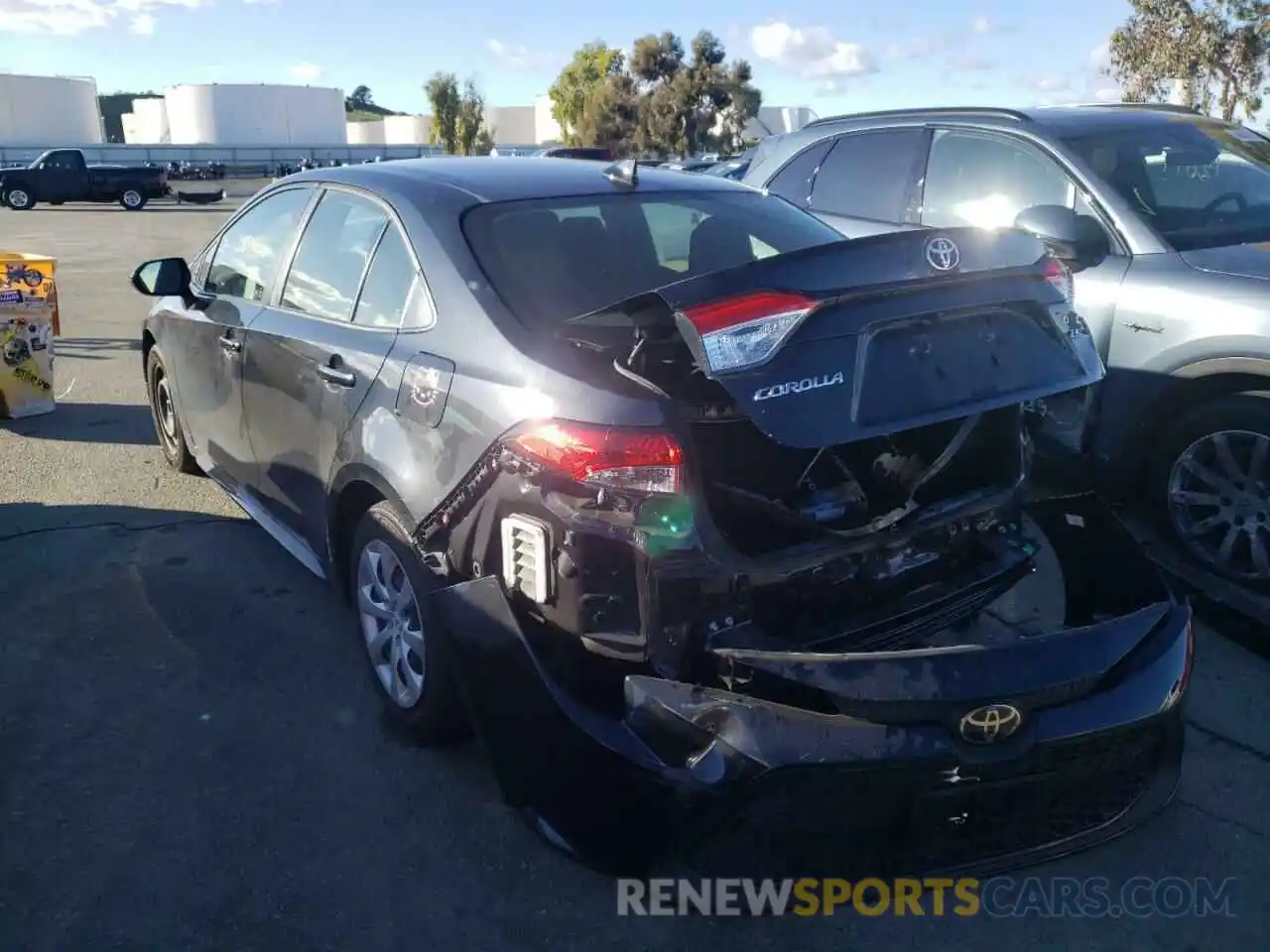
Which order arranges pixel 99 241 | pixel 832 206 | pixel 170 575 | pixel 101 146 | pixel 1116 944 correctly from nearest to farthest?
pixel 1116 944, pixel 170 575, pixel 832 206, pixel 99 241, pixel 101 146

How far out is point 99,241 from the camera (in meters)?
21.7

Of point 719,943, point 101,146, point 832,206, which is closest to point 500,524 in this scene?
point 719,943

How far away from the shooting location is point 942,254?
2.60 metres

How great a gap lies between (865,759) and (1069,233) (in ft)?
10.1

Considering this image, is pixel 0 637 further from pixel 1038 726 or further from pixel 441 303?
pixel 1038 726

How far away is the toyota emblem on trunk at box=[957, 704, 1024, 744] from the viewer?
2.28m

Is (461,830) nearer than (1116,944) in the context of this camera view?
No

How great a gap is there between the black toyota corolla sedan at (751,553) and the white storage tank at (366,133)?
105 meters

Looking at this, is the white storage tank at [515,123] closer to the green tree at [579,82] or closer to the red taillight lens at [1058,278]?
the green tree at [579,82]

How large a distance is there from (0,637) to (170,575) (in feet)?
2.38

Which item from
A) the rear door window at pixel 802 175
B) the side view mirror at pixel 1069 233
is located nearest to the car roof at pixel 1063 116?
the rear door window at pixel 802 175

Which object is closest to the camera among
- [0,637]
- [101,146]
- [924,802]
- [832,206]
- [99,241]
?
[924,802]

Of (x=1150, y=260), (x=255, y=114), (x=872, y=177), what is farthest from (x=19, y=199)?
(x=255, y=114)

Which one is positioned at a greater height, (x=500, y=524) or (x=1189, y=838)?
(x=500, y=524)
